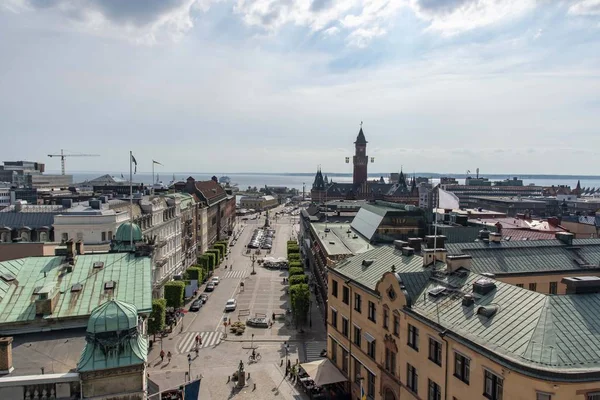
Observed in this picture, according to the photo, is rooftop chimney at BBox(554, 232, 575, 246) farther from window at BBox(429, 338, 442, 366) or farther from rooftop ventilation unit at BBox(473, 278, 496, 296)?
window at BBox(429, 338, 442, 366)

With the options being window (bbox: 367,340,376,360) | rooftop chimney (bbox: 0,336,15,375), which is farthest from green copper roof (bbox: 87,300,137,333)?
window (bbox: 367,340,376,360)

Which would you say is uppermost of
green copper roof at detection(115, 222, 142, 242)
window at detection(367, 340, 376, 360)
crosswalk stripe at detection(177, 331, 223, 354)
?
green copper roof at detection(115, 222, 142, 242)

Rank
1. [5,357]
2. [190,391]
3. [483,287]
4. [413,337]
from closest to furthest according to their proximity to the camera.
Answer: [5,357] → [483,287] → [413,337] → [190,391]

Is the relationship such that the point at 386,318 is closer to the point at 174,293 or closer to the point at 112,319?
the point at 112,319

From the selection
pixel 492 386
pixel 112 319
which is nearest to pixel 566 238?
pixel 492 386

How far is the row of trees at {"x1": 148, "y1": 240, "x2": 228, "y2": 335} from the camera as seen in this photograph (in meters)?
58.4

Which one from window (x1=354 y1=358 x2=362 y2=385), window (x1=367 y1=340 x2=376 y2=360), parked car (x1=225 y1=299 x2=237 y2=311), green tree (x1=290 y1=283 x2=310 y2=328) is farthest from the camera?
parked car (x1=225 y1=299 x2=237 y2=311)

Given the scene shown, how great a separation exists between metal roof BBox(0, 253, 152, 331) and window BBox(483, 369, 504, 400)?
20.7m

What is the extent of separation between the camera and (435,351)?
32.1 m

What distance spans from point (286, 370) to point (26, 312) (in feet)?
97.8

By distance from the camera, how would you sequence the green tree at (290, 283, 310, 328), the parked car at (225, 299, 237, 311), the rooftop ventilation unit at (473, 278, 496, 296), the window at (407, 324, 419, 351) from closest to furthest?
the rooftop ventilation unit at (473, 278, 496, 296), the window at (407, 324, 419, 351), the green tree at (290, 283, 310, 328), the parked car at (225, 299, 237, 311)

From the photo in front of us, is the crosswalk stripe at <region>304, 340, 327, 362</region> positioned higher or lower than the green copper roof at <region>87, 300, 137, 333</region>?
lower

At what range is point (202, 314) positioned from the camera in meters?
72.9

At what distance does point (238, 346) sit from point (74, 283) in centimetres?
3085
